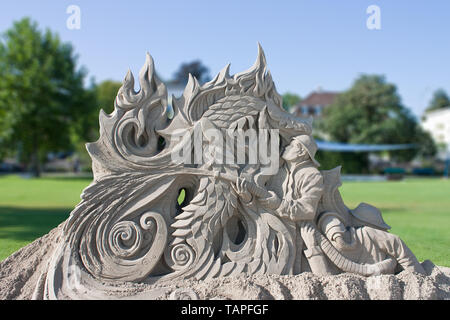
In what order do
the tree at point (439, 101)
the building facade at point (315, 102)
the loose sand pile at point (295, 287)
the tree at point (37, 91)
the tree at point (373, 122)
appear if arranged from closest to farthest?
1. the loose sand pile at point (295, 287)
2. the tree at point (37, 91)
3. the tree at point (373, 122)
4. the building facade at point (315, 102)
5. the tree at point (439, 101)

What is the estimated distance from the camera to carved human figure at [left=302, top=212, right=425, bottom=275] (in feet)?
9.95

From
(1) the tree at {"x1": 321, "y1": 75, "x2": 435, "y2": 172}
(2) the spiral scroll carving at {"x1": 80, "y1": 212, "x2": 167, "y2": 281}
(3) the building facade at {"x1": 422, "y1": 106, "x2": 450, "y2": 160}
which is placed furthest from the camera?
(3) the building facade at {"x1": 422, "y1": 106, "x2": 450, "y2": 160}

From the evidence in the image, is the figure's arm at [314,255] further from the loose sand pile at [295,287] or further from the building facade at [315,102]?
the building facade at [315,102]

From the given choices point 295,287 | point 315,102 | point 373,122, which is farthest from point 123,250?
point 315,102

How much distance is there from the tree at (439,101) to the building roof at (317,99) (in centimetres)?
1489

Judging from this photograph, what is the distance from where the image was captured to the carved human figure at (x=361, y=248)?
303 cm

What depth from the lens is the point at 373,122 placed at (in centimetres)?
2600

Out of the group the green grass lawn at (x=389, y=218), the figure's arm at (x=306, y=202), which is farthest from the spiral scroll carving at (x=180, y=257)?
the green grass lawn at (x=389, y=218)

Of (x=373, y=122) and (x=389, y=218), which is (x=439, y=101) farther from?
(x=389, y=218)

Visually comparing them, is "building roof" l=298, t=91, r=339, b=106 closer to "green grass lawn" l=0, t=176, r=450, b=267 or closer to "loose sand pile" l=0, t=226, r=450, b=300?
"green grass lawn" l=0, t=176, r=450, b=267

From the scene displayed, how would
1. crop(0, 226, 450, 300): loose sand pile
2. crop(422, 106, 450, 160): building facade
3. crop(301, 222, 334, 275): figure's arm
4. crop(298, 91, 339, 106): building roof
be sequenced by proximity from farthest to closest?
crop(298, 91, 339, 106): building roof < crop(422, 106, 450, 160): building facade < crop(301, 222, 334, 275): figure's arm < crop(0, 226, 450, 300): loose sand pile

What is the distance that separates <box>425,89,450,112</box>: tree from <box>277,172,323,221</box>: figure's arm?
48444 millimetres

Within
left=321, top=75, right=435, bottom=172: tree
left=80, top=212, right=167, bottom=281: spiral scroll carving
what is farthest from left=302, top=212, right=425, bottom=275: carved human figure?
left=321, top=75, right=435, bottom=172: tree
